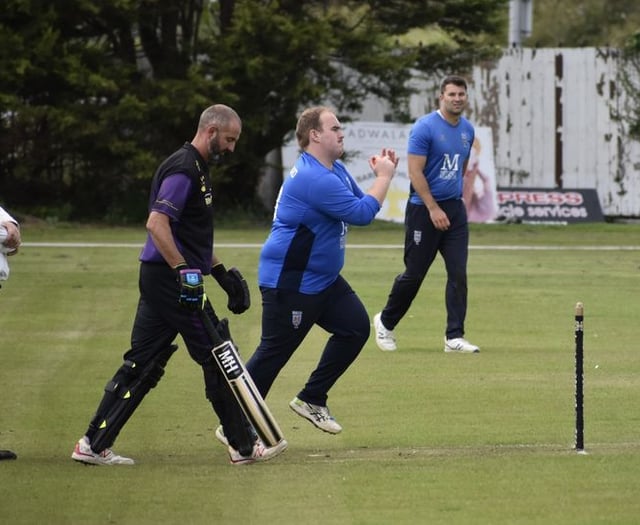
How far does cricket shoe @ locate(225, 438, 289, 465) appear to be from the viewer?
8.22 metres

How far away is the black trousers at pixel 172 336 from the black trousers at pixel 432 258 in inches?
173

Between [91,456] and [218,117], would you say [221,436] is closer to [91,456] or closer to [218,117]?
[91,456]

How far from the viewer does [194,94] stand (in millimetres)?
26641

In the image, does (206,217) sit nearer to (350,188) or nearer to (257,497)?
(350,188)

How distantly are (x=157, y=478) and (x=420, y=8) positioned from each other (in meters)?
21.7

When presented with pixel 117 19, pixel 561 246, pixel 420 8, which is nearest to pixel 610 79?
pixel 420 8

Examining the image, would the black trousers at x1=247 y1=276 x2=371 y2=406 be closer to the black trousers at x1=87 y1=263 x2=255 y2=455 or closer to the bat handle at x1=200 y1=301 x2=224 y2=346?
the black trousers at x1=87 y1=263 x2=255 y2=455

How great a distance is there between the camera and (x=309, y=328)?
8.95 metres

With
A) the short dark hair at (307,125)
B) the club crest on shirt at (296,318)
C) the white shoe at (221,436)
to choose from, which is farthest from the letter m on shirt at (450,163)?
the white shoe at (221,436)

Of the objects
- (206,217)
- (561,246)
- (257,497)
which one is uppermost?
(206,217)

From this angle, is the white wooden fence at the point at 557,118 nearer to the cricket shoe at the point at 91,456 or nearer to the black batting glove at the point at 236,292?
the black batting glove at the point at 236,292

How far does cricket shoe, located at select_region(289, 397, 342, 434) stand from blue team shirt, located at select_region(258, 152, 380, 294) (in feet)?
2.37

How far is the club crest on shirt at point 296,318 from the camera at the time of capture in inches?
347

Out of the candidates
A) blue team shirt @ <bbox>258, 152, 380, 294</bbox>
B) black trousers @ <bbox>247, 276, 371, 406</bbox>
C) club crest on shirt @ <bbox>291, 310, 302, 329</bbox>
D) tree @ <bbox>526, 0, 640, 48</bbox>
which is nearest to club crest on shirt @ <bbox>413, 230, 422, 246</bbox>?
black trousers @ <bbox>247, 276, 371, 406</bbox>
